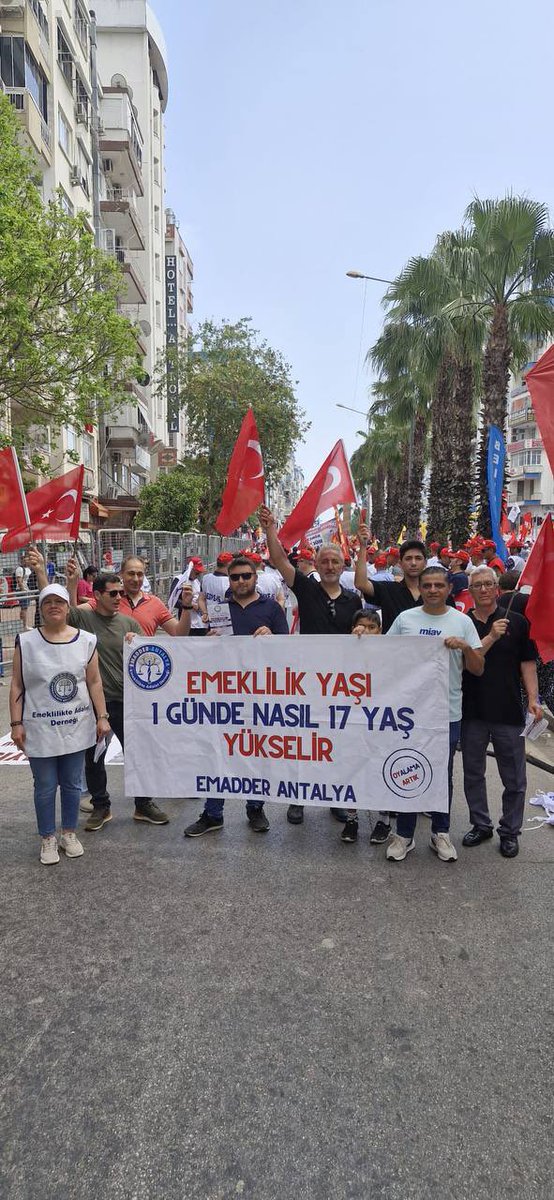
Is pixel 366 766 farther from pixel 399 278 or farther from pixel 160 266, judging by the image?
pixel 160 266

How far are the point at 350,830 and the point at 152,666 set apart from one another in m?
1.65

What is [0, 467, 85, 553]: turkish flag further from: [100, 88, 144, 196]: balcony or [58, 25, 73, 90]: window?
[100, 88, 144, 196]: balcony

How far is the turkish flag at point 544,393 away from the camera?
4.38m

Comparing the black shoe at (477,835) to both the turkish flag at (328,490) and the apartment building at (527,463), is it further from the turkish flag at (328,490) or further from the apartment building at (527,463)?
the apartment building at (527,463)

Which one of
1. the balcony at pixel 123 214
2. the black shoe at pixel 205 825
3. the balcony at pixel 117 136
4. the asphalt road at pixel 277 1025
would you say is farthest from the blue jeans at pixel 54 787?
the balcony at pixel 117 136

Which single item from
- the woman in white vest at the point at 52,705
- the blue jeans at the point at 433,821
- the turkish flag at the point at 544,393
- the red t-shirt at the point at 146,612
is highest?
the turkish flag at the point at 544,393

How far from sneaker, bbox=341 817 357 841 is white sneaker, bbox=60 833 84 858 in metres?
1.64

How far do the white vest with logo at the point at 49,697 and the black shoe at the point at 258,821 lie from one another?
4.29 feet

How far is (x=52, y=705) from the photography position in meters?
4.55

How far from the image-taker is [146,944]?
367 cm

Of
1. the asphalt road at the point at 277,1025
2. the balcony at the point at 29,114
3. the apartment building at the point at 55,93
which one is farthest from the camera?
the balcony at the point at 29,114

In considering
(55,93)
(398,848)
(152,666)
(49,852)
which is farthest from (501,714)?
(55,93)

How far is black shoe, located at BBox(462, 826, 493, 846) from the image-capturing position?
4921 millimetres

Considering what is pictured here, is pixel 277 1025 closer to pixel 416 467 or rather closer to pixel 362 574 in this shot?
pixel 362 574
